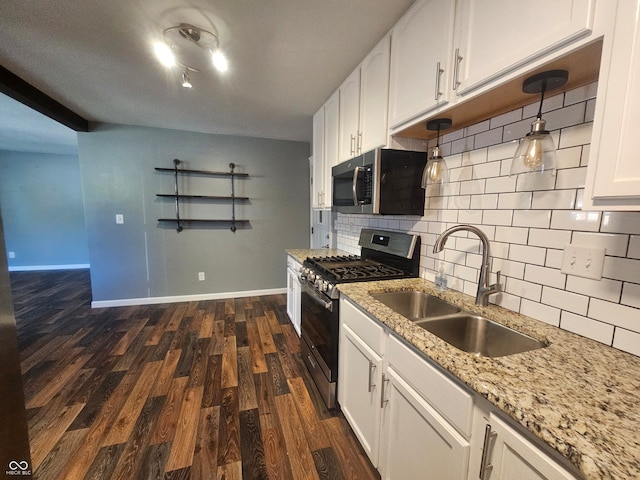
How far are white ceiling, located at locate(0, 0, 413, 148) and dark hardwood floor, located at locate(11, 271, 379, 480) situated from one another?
2403 millimetres

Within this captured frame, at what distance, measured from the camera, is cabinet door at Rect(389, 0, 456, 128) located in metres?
1.14

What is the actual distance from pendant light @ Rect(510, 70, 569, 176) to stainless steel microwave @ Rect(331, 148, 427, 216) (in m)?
0.68

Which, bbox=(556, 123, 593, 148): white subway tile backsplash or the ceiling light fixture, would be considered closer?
bbox=(556, 123, 593, 148): white subway tile backsplash

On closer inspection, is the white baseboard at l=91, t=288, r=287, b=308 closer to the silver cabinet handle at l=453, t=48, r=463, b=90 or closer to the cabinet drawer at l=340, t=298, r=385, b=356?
the cabinet drawer at l=340, t=298, r=385, b=356

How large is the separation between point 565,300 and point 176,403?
2290 mm

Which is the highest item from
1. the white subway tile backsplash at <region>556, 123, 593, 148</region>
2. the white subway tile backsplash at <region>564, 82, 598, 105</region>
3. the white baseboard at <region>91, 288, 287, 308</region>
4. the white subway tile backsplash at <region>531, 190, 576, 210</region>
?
the white subway tile backsplash at <region>564, 82, 598, 105</region>

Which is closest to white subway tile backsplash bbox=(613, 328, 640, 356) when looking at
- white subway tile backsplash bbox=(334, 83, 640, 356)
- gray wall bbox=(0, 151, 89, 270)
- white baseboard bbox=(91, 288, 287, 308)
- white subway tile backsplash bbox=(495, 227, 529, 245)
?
white subway tile backsplash bbox=(334, 83, 640, 356)

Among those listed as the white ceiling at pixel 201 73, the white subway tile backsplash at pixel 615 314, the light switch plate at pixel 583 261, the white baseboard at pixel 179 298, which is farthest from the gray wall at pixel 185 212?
the white subway tile backsplash at pixel 615 314

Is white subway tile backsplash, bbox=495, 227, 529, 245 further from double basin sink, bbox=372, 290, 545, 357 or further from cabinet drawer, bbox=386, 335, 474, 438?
cabinet drawer, bbox=386, 335, 474, 438

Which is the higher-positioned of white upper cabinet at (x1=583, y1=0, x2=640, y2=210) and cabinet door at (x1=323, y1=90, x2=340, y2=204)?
cabinet door at (x1=323, y1=90, x2=340, y2=204)

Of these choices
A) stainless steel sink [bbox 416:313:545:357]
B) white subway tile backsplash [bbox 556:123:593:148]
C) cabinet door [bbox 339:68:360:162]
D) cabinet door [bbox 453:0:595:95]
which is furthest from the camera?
cabinet door [bbox 339:68:360:162]

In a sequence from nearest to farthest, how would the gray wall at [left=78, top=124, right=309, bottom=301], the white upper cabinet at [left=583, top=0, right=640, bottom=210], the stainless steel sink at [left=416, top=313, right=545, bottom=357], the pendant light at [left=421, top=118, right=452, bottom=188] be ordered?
1. the white upper cabinet at [left=583, top=0, right=640, bottom=210]
2. the stainless steel sink at [left=416, top=313, right=545, bottom=357]
3. the pendant light at [left=421, top=118, right=452, bottom=188]
4. the gray wall at [left=78, top=124, right=309, bottom=301]

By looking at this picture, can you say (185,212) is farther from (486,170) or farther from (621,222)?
(621,222)

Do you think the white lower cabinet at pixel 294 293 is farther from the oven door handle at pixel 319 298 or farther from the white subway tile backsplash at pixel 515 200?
the white subway tile backsplash at pixel 515 200
